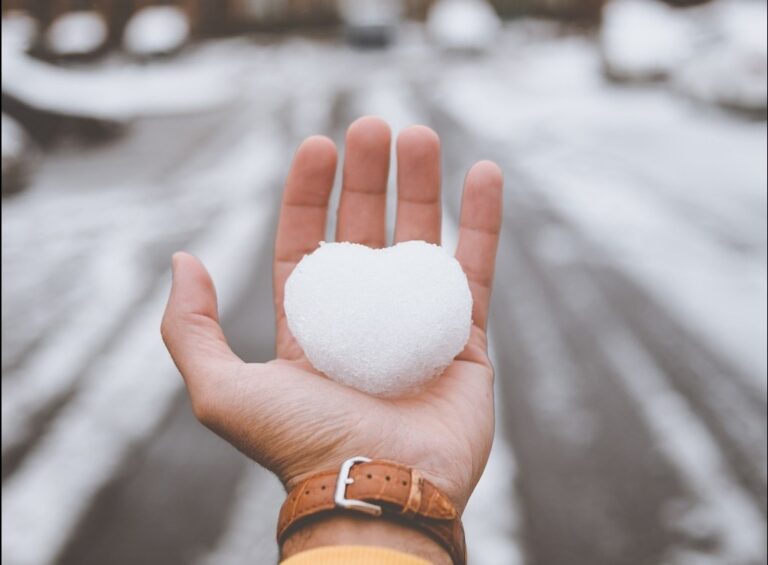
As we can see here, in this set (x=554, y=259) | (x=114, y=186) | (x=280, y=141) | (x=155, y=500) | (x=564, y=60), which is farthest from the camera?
(x=564, y=60)

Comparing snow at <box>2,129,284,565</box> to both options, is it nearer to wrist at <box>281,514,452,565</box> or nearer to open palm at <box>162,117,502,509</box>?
open palm at <box>162,117,502,509</box>

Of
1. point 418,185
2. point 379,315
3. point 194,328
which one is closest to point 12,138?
point 194,328

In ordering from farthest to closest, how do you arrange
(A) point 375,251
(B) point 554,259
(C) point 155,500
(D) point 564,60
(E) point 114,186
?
(D) point 564,60
(E) point 114,186
(B) point 554,259
(C) point 155,500
(A) point 375,251

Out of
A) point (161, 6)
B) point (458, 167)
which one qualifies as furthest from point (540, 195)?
point (161, 6)

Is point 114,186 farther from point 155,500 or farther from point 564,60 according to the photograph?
point 564,60

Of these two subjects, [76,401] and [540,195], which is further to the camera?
[540,195]

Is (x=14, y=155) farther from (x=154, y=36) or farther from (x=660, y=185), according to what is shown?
(x=154, y=36)
